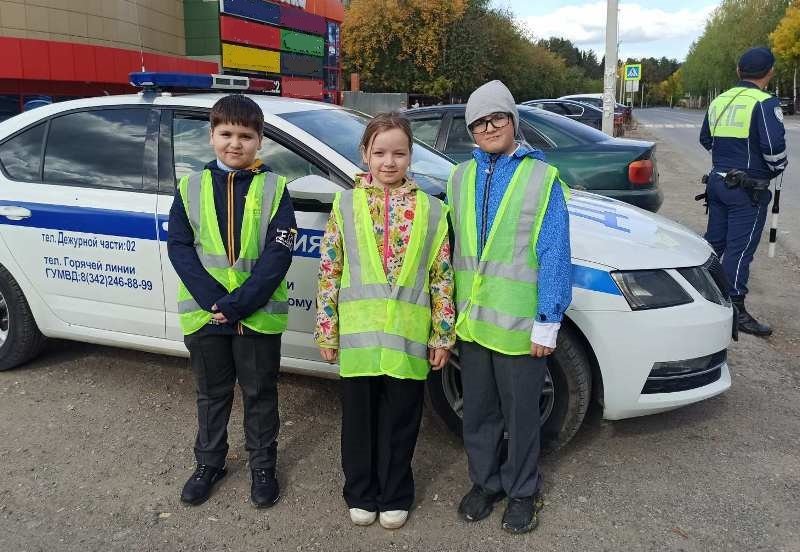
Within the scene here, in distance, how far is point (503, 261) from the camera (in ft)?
8.20

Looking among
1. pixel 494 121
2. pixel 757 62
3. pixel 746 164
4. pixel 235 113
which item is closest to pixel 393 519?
pixel 494 121

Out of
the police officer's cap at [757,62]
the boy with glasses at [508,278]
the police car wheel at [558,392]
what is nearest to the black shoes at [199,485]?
the police car wheel at [558,392]

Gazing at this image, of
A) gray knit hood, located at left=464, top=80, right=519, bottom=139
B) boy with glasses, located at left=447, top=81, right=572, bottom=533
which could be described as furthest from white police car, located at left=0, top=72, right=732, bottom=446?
gray knit hood, located at left=464, top=80, right=519, bottom=139

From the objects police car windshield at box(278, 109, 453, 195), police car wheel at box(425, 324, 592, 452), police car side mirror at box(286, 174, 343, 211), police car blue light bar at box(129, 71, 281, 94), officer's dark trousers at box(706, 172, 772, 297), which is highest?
police car blue light bar at box(129, 71, 281, 94)

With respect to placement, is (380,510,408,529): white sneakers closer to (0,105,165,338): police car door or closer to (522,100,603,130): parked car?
(0,105,165,338): police car door

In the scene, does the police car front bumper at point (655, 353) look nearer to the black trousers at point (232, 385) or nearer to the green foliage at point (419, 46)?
the black trousers at point (232, 385)

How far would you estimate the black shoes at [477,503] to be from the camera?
2771 millimetres

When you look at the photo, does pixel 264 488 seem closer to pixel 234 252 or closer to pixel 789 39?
pixel 234 252

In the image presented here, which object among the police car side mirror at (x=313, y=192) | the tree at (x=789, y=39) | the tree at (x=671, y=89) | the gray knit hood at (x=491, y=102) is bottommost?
the police car side mirror at (x=313, y=192)

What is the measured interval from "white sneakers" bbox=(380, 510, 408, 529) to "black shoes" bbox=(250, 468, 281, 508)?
489 mm

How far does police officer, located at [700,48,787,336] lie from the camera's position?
4895 millimetres

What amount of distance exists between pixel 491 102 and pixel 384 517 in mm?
1622

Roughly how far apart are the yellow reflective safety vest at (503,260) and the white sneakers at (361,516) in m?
0.81

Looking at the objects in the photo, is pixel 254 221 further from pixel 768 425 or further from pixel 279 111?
pixel 768 425
